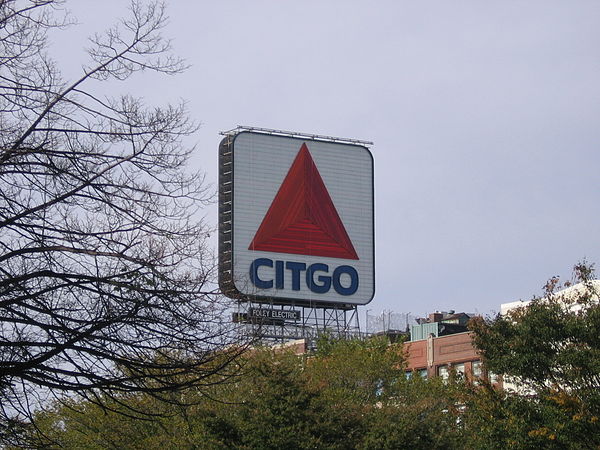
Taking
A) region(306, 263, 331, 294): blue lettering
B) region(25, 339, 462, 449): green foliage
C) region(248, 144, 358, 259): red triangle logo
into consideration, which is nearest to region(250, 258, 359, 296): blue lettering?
region(306, 263, 331, 294): blue lettering

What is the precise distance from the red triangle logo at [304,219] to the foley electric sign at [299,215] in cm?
7

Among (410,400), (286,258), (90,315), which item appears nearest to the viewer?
(90,315)

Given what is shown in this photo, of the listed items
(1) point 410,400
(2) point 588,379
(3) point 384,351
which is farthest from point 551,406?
(3) point 384,351

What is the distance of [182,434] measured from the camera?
42688mm

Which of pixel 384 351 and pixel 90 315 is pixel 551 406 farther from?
pixel 384 351

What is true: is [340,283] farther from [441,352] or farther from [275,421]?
[275,421]

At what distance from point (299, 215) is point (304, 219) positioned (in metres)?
0.50

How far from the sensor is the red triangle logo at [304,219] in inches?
3401

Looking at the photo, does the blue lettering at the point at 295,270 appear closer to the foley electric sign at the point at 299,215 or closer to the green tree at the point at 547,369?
the foley electric sign at the point at 299,215

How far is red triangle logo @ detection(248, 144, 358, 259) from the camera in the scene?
86375 mm

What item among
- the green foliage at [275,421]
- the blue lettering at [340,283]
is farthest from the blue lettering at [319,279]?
the green foliage at [275,421]

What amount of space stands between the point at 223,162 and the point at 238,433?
50.2 metres

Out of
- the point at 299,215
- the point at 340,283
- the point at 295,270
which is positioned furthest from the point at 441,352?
the point at 299,215

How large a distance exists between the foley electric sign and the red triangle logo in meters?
0.07
